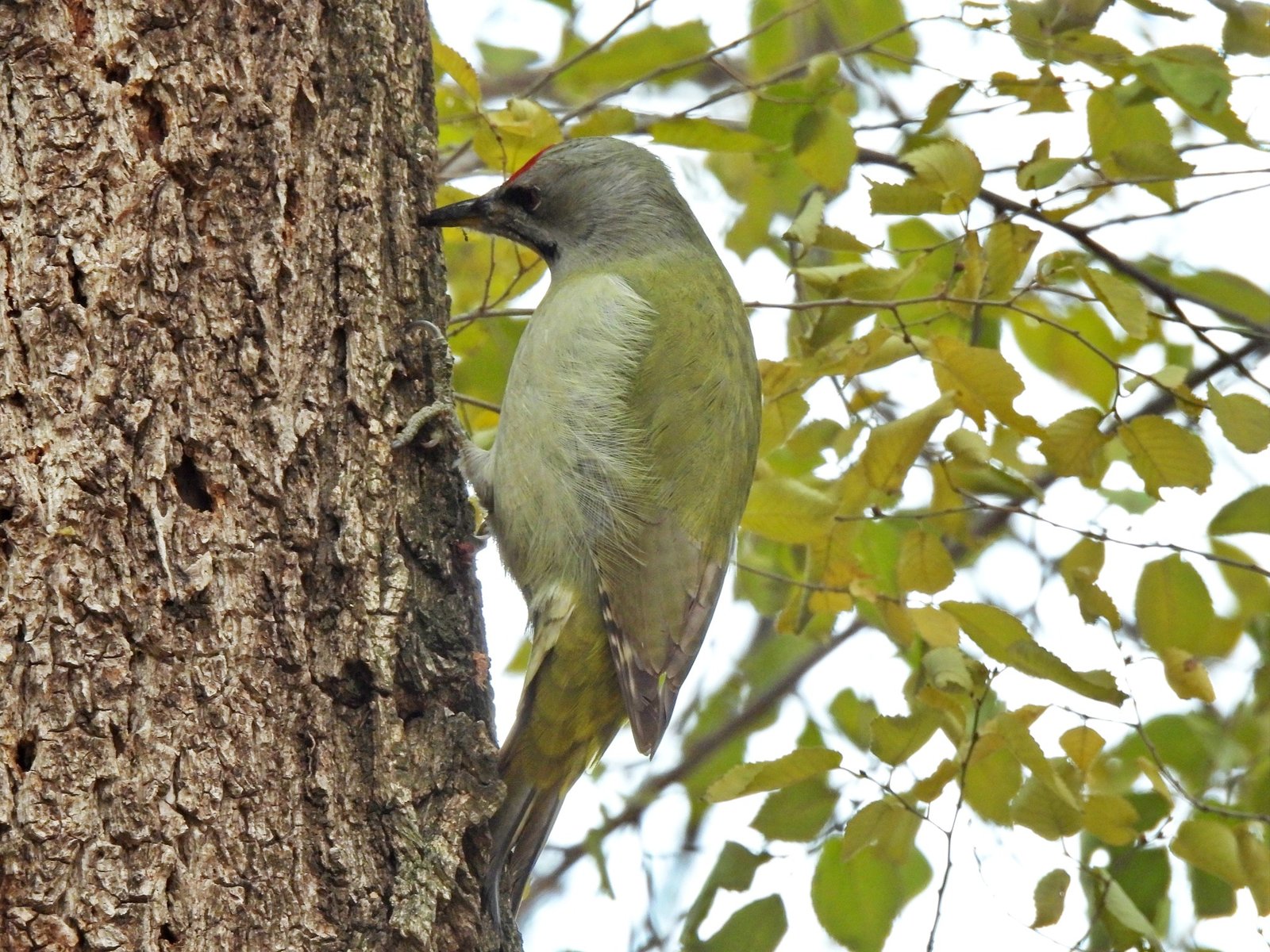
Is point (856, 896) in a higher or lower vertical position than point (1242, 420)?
lower

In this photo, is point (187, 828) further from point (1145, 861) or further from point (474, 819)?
point (1145, 861)

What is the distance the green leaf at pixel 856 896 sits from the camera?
367cm

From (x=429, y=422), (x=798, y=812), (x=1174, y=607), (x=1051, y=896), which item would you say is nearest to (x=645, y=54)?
(x=429, y=422)

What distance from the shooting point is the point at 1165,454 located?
344 centimetres

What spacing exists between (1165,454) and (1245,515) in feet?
1.41

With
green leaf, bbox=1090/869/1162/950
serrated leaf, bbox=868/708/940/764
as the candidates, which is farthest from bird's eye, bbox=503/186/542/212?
green leaf, bbox=1090/869/1162/950

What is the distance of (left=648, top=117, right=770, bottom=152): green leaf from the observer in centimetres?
396

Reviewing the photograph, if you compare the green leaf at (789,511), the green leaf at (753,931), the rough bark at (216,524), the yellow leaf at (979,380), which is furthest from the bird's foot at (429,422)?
the green leaf at (753,931)

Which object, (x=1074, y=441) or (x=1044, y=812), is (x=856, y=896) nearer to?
→ (x=1044, y=812)

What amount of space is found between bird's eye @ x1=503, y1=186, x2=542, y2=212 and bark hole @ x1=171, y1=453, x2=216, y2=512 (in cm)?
216

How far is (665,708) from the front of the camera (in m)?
3.65

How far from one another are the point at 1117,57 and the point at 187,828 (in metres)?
3.06

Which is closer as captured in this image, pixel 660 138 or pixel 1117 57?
pixel 1117 57

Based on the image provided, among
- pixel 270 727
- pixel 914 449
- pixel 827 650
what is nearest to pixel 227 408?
pixel 270 727
